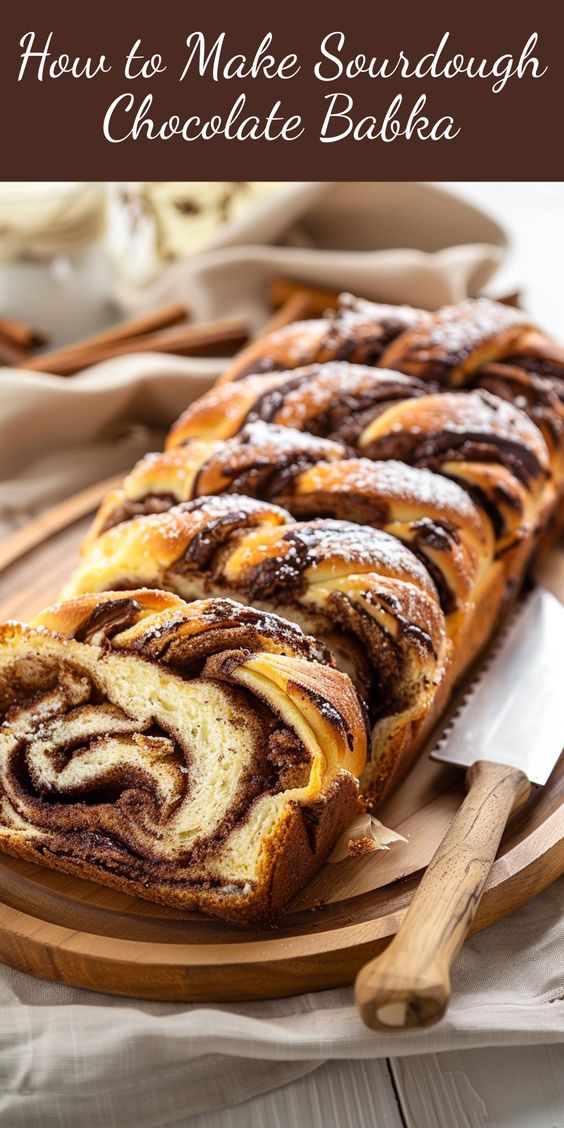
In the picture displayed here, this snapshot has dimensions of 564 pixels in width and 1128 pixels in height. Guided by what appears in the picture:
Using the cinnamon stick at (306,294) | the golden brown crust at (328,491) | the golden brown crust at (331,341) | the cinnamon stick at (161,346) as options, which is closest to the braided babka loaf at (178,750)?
the golden brown crust at (328,491)

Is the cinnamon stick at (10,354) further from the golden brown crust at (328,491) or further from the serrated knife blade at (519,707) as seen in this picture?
the serrated knife blade at (519,707)

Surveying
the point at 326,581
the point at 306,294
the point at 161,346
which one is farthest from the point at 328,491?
the point at 306,294

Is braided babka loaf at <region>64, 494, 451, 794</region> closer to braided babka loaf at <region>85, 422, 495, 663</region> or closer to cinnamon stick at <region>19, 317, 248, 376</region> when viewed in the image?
braided babka loaf at <region>85, 422, 495, 663</region>

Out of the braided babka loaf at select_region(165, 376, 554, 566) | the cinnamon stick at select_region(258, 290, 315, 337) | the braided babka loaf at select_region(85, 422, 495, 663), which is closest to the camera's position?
the braided babka loaf at select_region(85, 422, 495, 663)

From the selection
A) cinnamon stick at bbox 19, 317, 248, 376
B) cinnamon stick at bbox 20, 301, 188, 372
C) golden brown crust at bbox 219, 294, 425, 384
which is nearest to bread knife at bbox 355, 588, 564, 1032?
golden brown crust at bbox 219, 294, 425, 384

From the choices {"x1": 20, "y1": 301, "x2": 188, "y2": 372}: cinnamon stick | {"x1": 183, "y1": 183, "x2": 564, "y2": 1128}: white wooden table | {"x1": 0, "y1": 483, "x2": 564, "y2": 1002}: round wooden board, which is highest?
{"x1": 20, "y1": 301, "x2": 188, "y2": 372}: cinnamon stick

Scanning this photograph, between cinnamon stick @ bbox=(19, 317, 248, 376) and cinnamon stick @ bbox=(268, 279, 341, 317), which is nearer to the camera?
cinnamon stick @ bbox=(19, 317, 248, 376)

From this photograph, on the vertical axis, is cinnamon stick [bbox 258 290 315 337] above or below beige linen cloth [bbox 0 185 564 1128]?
above
